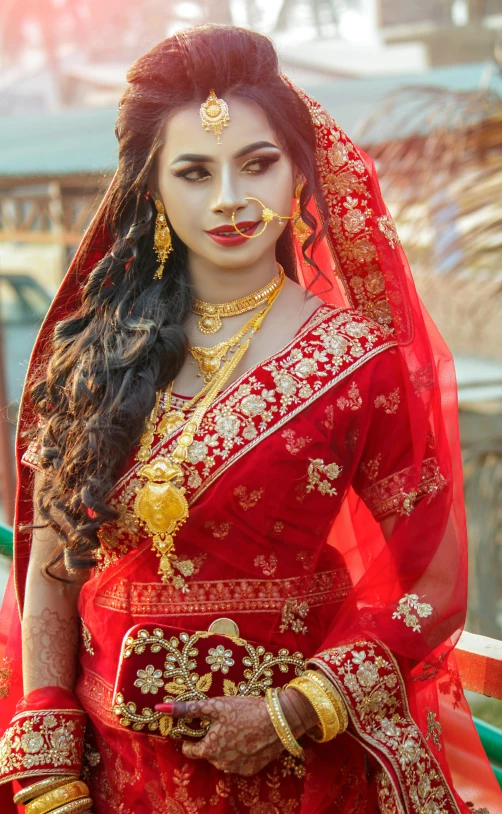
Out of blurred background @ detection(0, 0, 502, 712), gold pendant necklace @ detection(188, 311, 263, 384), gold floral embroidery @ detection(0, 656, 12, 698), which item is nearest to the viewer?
gold pendant necklace @ detection(188, 311, 263, 384)

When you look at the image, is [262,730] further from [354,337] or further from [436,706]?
[354,337]

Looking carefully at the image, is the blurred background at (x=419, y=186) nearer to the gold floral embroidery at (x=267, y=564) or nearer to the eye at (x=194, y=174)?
the eye at (x=194, y=174)

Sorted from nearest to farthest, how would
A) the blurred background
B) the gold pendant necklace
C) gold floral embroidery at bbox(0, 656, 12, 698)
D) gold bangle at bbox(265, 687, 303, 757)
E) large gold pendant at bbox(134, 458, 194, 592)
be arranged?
gold bangle at bbox(265, 687, 303, 757) → large gold pendant at bbox(134, 458, 194, 592) → the gold pendant necklace → gold floral embroidery at bbox(0, 656, 12, 698) → the blurred background

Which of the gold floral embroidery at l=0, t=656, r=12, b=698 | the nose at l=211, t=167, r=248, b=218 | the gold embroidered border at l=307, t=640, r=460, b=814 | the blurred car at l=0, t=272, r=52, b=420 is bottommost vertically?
the blurred car at l=0, t=272, r=52, b=420

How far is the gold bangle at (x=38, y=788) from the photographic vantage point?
4.92ft

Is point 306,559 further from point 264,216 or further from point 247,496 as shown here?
point 264,216

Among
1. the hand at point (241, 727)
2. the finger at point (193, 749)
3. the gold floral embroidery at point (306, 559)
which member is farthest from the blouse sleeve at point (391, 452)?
the finger at point (193, 749)

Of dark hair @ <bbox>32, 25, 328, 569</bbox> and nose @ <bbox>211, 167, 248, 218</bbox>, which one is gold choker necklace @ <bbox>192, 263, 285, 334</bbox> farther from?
nose @ <bbox>211, 167, 248, 218</bbox>

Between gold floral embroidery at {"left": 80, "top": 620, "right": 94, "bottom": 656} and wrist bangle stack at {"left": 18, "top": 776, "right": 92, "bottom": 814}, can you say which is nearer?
wrist bangle stack at {"left": 18, "top": 776, "right": 92, "bottom": 814}

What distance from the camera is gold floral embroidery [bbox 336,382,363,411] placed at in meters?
1.50

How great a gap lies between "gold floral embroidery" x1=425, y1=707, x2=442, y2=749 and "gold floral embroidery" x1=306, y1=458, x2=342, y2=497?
0.38 m

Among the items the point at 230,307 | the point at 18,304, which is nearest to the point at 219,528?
the point at 230,307

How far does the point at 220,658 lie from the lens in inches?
56.5

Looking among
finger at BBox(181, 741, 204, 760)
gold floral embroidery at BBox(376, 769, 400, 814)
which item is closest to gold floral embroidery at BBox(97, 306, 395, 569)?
finger at BBox(181, 741, 204, 760)
